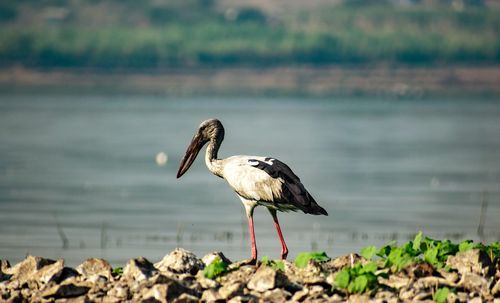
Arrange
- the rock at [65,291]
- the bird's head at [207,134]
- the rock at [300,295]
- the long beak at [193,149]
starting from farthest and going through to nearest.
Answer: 1. the long beak at [193,149]
2. the bird's head at [207,134]
3. the rock at [65,291]
4. the rock at [300,295]

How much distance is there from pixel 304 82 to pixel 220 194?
165205 mm

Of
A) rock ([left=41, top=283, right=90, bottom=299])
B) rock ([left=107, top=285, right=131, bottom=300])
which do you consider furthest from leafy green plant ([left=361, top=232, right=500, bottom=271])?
rock ([left=41, top=283, right=90, bottom=299])

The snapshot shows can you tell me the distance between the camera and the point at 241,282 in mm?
12922

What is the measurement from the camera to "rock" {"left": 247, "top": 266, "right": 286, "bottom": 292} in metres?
12.7

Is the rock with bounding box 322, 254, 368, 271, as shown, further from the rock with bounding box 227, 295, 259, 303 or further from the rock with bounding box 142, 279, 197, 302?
the rock with bounding box 142, 279, 197, 302

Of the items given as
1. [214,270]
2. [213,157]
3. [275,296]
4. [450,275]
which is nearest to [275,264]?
[214,270]

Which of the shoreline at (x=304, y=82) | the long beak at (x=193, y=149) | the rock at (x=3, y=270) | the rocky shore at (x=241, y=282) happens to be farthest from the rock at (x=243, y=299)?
the shoreline at (x=304, y=82)

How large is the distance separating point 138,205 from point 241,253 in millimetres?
9029

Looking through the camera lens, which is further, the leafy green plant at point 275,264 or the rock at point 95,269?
the rock at point 95,269

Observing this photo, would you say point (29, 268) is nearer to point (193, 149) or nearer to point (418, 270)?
point (193, 149)

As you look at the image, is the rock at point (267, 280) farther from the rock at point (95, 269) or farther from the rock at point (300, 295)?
the rock at point (95, 269)

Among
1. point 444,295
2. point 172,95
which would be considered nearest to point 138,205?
point 444,295

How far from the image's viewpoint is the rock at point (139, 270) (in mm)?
13148

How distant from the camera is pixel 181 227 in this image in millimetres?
24000
